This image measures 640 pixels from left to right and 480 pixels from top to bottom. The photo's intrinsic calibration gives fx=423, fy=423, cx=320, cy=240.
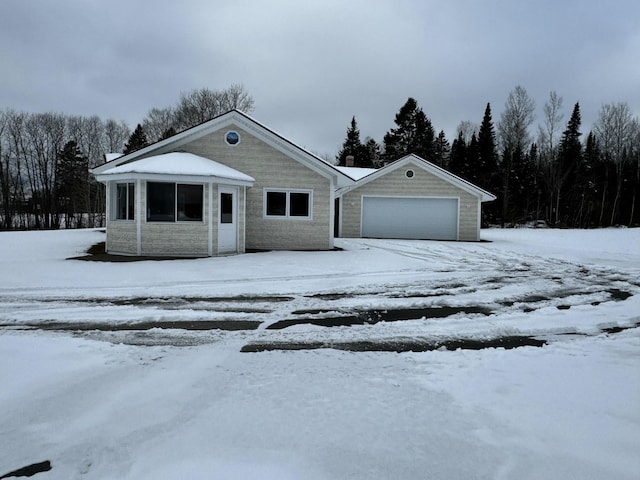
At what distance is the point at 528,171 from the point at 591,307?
45.1 m

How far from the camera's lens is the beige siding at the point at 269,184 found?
15.7 meters

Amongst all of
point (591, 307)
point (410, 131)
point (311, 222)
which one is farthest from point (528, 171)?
point (591, 307)

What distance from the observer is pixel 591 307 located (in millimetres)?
6871

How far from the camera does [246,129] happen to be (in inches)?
621

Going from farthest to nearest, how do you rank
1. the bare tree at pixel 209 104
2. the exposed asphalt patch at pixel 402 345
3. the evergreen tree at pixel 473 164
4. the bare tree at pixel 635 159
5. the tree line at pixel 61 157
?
the evergreen tree at pixel 473 164, the bare tree at pixel 635 159, the tree line at pixel 61 157, the bare tree at pixel 209 104, the exposed asphalt patch at pixel 402 345

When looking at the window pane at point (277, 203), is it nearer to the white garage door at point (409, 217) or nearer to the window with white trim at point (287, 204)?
the window with white trim at point (287, 204)

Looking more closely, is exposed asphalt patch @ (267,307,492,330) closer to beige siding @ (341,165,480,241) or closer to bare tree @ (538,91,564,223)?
beige siding @ (341,165,480,241)

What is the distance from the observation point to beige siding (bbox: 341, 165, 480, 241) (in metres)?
23.5

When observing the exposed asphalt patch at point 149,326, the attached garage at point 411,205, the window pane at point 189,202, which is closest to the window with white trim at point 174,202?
the window pane at point 189,202

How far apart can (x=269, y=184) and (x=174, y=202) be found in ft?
12.8

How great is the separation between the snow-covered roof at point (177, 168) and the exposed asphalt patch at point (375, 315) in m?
8.04

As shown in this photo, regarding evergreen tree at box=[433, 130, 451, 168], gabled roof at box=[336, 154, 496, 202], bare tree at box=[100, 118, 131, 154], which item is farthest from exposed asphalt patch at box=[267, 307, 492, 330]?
bare tree at box=[100, 118, 131, 154]

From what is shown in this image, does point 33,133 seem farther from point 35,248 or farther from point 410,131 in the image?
point 410,131

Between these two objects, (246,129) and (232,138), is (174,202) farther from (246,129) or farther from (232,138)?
(246,129)
